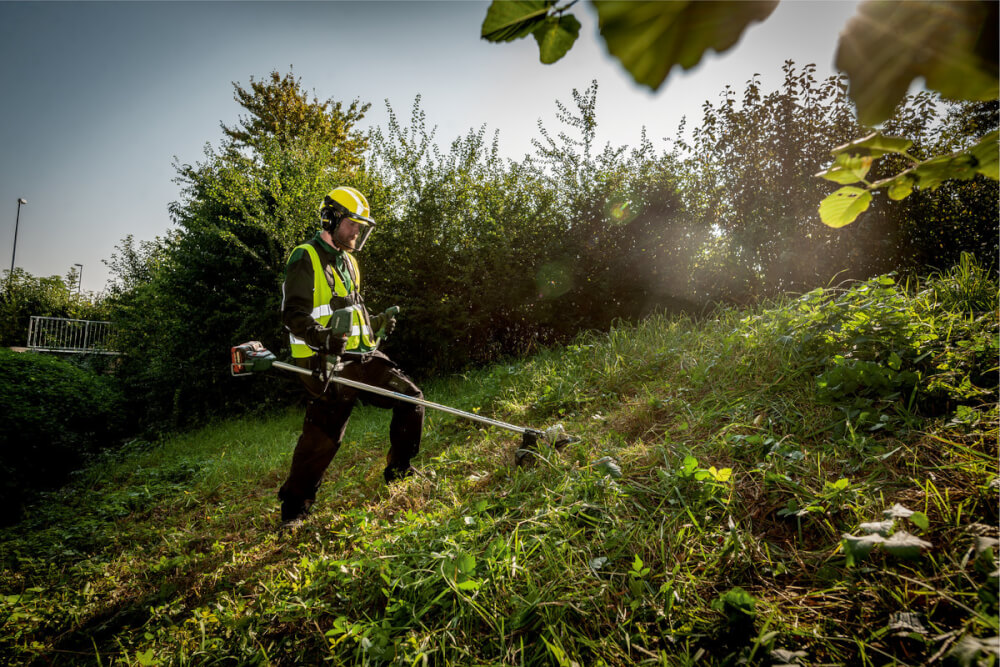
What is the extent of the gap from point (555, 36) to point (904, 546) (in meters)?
1.83

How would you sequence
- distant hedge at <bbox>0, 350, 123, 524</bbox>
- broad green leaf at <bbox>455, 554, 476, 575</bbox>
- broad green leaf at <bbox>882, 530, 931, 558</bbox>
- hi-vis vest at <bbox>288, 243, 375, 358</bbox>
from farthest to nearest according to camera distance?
distant hedge at <bbox>0, 350, 123, 524</bbox>
hi-vis vest at <bbox>288, 243, 375, 358</bbox>
broad green leaf at <bbox>455, 554, 476, 575</bbox>
broad green leaf at <bbox>882, 530, 931, 558</bbox>

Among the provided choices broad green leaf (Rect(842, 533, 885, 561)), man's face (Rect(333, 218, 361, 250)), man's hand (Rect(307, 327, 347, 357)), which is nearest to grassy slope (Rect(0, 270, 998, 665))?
broad green leaf (Rect(842, 533, 885, 561))

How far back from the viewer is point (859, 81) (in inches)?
18.2

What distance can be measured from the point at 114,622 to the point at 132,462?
14.1 feet

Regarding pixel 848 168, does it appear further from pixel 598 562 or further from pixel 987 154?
pixel 598 562

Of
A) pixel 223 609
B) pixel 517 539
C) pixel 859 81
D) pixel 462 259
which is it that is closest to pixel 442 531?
pixel 517 539

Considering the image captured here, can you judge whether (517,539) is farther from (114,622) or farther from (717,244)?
(717,244)

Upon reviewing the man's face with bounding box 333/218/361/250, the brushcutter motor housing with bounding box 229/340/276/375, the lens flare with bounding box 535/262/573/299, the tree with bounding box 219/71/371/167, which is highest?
the tree with bounding box 219/71/371/167

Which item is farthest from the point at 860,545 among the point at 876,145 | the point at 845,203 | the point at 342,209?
the point at 342,209

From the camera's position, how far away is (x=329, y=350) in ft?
9.35

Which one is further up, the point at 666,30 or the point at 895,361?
the point at 666,30

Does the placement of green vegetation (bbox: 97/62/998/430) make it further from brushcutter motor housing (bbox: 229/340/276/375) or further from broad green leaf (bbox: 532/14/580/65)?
broad green leaf (bbox: 532/14/580/65)

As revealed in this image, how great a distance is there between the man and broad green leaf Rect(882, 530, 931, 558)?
2784mm

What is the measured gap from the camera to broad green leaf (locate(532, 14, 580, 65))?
61 cm
